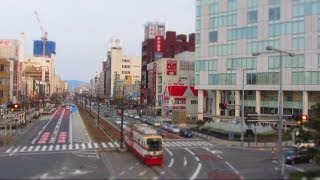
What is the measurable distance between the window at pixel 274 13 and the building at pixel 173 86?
37265 mm

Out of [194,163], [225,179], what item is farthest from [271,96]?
[225,179]

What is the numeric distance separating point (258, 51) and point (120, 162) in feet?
175

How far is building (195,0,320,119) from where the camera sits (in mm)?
84312

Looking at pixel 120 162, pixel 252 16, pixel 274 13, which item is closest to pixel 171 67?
pixel 252 16

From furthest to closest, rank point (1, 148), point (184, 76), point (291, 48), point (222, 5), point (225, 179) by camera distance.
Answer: point (184, 76) → point (222, 5) → point (291, 48) → point (1, 148) → point (225, 179)

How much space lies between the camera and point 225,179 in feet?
115

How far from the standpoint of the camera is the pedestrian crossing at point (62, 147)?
56.7m

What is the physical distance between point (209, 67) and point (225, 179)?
226ft

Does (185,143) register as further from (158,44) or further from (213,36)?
(158,44)

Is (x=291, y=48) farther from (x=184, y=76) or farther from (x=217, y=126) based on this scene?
(x=184, y=76)

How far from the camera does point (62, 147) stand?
59750 mm

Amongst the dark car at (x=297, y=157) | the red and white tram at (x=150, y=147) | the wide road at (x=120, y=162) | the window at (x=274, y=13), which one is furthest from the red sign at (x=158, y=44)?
the red and white tram at (x=150, y=147)

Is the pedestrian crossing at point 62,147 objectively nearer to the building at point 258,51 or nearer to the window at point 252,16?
the building at point 258,51

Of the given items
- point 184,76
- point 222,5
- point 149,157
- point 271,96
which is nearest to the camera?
point 149,157
